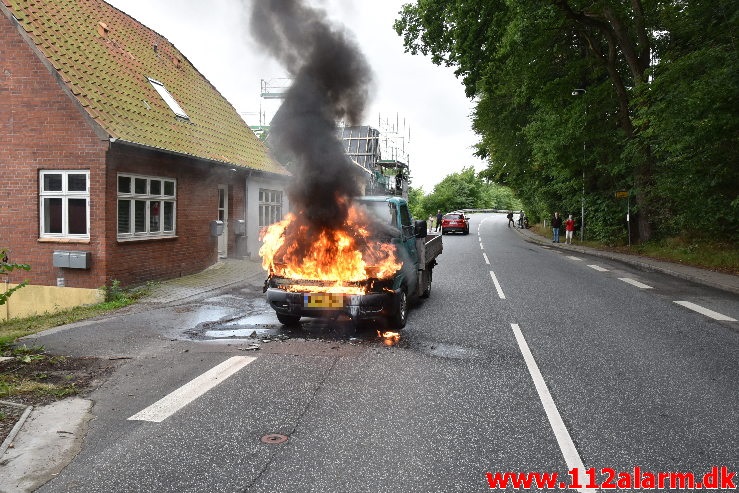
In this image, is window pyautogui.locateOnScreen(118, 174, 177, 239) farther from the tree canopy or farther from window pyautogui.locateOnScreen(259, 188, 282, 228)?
the tree canopy

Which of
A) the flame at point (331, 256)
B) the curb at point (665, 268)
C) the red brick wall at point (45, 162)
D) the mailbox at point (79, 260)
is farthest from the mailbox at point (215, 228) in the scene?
the curb at point (665, 268)

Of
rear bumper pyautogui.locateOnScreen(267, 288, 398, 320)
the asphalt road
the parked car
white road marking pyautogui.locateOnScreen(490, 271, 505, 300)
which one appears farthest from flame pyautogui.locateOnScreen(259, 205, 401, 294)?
the parked car

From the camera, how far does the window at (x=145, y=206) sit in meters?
11.7

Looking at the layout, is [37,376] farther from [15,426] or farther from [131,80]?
[131,80]

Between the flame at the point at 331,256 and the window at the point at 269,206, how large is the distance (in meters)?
11.5

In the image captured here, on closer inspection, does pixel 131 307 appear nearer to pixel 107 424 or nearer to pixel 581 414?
pixel 107 424

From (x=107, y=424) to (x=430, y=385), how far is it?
2.82 meters

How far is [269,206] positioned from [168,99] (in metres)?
5.57

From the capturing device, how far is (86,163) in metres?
11.0

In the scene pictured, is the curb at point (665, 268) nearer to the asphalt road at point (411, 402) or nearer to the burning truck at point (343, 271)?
the asphalt road at point (411, 402)

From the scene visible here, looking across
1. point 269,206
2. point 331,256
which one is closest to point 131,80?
point 269,206

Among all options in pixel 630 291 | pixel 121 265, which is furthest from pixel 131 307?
pixel 630 291

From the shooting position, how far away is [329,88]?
9.64 meters

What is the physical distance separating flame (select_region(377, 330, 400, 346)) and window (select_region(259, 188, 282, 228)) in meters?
12.3
